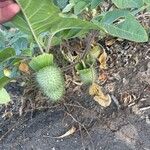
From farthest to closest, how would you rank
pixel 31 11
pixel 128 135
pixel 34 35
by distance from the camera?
1. pixel 128 135
2. pixel 34 35
3. pixel 31 11

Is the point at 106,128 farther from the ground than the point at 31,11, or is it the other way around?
the point at 31,11

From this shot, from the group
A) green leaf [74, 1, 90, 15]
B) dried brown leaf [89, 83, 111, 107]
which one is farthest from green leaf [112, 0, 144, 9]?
dried brown leaf [89, 83, 111, 107]

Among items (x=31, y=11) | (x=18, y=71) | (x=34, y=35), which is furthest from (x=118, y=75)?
(x=31, y=11)

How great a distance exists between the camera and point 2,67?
1516 millimetres

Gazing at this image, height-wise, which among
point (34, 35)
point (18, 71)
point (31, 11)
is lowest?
point (18, 71)

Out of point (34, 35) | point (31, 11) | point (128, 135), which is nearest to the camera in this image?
point (31, 11)

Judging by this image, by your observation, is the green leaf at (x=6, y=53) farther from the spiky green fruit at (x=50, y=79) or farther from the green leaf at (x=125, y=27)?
the green leaf at (x=125, y=27)

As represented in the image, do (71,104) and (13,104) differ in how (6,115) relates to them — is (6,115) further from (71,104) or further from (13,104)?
(71,104)

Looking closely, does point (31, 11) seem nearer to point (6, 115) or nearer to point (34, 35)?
point (34, 35)

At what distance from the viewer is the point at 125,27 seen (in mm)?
1283

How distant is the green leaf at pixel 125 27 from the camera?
125cm

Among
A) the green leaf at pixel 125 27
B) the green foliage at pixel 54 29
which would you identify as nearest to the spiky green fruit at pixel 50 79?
the green foliage at pixel 54 29

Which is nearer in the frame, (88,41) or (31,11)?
(31,11)

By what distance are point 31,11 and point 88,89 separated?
56 cm
